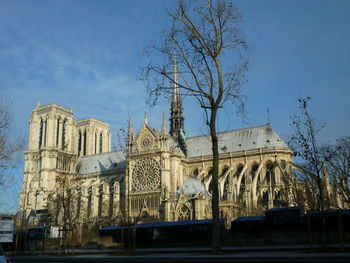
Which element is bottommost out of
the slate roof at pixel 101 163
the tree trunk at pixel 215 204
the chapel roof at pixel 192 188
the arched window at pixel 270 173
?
the tree trunk at pixel 215 204

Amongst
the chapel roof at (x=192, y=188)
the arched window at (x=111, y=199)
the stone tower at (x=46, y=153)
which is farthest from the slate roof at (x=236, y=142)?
the chapel roof at (x=192, y=188)

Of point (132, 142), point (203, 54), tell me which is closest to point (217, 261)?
point (203, 54)

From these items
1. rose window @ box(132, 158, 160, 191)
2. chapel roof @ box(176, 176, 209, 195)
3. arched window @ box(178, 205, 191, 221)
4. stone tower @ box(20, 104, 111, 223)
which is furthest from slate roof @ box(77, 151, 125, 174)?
arched window @ box(178, 205, 191, 221)

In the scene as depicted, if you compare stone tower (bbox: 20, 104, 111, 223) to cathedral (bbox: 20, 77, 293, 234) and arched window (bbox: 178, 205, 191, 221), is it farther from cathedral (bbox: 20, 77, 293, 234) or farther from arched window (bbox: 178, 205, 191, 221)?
arched window (bbox: 178, 205, 191, 221)

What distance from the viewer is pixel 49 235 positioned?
34375 mm

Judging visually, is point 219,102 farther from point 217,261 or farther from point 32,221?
point 32,221

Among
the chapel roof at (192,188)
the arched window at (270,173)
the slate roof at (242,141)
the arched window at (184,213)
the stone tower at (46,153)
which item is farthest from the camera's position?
the stone tower at (46,153)

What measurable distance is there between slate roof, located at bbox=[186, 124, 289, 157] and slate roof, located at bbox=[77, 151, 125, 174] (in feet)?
49.3

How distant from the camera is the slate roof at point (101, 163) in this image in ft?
263

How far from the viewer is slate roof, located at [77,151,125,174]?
80.1 metres

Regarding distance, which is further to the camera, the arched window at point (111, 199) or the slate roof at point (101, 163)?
the slate roof at point (101, 163)

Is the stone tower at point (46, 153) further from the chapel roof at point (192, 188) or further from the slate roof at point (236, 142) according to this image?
the chapel roof at point (192, 188)

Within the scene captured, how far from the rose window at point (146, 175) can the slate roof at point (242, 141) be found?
9986 millimetres

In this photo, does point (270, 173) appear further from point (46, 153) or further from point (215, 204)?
point (46, 153)
